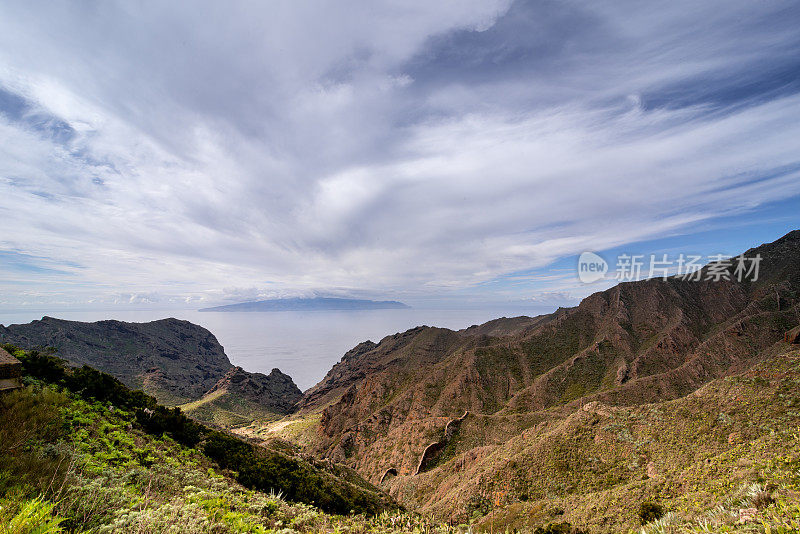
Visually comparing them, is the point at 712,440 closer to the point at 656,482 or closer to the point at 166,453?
the point at 656,482

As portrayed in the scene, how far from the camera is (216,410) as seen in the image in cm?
9012

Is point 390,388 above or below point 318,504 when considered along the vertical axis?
below

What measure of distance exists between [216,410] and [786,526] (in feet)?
371

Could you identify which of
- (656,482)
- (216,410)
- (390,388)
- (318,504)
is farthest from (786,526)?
(216,410)

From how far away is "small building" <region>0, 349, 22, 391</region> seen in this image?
13531 mm

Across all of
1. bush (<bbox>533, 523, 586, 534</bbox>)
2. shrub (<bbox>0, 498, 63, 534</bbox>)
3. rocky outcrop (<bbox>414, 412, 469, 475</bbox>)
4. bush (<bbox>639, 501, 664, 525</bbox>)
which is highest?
shrub (<bbox>0, 498, 63, 534</bbox>)

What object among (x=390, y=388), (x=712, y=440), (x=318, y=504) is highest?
(x=712, y=440)

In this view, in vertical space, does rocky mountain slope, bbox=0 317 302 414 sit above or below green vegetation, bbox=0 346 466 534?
below

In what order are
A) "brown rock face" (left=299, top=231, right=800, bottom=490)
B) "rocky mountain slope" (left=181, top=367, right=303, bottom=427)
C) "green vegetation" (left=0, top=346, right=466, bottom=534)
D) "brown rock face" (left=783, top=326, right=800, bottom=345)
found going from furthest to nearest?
"rocky mountain slope" (left=181, top=367, right=303, bottom=427), "brown rock face" (left=299, top=231, right=800, bottom=490), "brown rock face" (left=783, top=326, right=800, bottom=345), "green vegetation" (left=0, top=346, right=466, bottom=534)

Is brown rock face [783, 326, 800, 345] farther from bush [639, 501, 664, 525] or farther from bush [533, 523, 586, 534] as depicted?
bush [533, 523, 586, 534]

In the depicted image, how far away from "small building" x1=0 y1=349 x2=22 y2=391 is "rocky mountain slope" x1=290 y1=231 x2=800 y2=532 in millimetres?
31182

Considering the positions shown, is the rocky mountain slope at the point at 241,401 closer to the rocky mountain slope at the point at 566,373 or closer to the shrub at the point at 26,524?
the rocky mountain slope at the point at 566,373

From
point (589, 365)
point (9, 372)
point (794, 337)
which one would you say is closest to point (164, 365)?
point (9, 372)

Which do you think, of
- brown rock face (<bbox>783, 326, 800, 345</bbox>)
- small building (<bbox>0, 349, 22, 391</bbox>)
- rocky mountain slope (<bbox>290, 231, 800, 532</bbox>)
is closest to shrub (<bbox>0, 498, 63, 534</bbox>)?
small building (<bbox>0, 349, 22, 391</bbox>)
